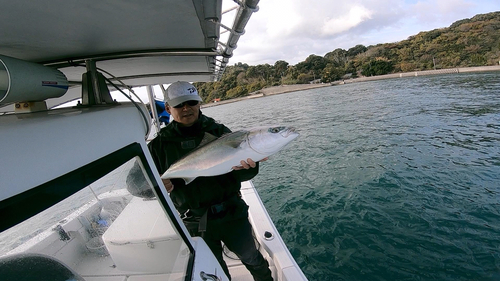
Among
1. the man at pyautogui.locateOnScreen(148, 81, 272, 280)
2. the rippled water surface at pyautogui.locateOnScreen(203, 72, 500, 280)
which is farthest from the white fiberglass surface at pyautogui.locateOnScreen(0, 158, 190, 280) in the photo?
the rippled water surface at pyautogui.locateOnScreen(203, 72, 500, 280)

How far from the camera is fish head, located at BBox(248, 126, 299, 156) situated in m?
2.05

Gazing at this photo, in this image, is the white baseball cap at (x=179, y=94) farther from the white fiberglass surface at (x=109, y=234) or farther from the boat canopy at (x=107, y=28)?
the white fiberglass surface at (x=109, y=234)

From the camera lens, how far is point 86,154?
3.43 feet

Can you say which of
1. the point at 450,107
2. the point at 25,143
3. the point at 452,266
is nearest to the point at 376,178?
the point at 452,266

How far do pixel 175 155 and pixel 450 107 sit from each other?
2007 cm

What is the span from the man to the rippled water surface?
8.03ft

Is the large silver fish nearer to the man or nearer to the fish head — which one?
the fish head

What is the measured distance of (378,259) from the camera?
14.8 ft

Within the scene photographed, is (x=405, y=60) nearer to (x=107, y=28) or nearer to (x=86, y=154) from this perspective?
(x=107, y=28)

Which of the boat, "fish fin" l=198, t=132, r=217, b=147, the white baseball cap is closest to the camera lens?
the boat

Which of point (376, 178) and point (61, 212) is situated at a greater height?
point (61, 212)

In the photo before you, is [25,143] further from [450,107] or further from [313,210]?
[450,107]

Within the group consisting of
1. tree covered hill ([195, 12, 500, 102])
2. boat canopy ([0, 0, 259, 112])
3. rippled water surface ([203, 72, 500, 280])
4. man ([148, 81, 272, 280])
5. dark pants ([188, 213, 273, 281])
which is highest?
tree covered hill ([195, 12, 500, 102])

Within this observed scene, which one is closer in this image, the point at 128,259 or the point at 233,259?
the point at 128,259
